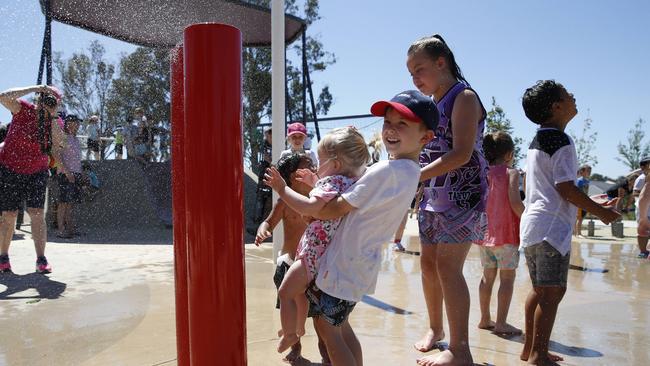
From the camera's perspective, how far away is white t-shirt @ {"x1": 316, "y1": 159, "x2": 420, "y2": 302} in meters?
1.73

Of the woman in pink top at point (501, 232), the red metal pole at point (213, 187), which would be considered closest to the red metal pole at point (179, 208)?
the red metal pole at point (213, 187)

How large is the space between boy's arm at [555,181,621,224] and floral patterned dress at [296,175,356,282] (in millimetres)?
1044

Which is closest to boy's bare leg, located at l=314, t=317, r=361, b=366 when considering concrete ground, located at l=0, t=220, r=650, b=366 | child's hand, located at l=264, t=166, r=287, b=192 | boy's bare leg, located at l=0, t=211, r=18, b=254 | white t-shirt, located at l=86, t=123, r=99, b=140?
child's hand, located at l=264, t=166, r=287, b=192

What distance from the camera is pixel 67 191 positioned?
7688 mm

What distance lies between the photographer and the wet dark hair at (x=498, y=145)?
328cm

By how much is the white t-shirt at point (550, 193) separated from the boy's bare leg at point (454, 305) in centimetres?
34

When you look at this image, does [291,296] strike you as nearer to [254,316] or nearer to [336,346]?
[336,346]

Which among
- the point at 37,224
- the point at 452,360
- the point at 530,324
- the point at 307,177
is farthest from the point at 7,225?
the point at 530,324

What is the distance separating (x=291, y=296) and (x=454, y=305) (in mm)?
805

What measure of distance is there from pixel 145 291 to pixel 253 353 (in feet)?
6.11

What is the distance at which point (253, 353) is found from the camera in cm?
258

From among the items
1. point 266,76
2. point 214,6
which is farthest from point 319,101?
point 214,6

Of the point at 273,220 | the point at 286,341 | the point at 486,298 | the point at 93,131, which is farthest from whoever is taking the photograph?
the point at 93,131

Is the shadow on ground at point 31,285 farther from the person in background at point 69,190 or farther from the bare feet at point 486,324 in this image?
the bare feet at point 486,324
